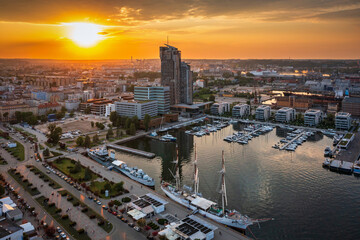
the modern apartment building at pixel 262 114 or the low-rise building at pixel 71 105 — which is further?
the low-rise building at pixel 71 105

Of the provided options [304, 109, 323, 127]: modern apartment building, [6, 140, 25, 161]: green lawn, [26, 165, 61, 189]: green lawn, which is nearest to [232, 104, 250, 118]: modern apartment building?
[304, 109, 323, 127]: modern apartment building

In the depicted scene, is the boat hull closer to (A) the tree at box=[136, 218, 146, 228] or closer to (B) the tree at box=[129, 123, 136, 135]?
(A) the tree at box=[136, 218, 146, 228]

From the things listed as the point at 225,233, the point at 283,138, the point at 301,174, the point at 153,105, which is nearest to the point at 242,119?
the point at 283,138

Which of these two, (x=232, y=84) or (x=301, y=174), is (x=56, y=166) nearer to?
(x=301, y=174)

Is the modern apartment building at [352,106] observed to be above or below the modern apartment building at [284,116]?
above

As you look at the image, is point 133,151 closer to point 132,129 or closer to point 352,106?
point 132,129

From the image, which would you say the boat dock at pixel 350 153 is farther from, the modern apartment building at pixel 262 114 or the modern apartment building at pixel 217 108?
the modern apartment building at pixel 217 108

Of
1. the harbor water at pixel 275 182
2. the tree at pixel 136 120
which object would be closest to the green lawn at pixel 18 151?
the harbor water at pixel 275 182
